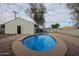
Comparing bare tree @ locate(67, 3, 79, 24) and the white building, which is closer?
bare tree @ locate(67, 3, 79, 24)

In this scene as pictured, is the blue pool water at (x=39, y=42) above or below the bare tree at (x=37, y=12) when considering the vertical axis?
below

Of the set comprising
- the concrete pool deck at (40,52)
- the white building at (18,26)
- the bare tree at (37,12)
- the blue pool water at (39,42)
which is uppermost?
the bare tree at (37,12)

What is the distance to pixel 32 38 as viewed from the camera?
12.3ft

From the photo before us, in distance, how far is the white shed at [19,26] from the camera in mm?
3787

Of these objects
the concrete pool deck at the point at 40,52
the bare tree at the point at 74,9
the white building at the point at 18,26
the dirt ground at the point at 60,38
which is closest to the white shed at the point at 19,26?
the white building at the point at 18,26

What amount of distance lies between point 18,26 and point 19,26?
0.03m

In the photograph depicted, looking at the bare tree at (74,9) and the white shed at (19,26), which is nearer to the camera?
the bare tree at (74,9)

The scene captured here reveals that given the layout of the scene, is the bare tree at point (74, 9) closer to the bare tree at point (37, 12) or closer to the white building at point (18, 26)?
the bare tree at point (37, 12)

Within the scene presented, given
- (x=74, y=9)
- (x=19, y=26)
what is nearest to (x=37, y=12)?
(x=19, y=26)

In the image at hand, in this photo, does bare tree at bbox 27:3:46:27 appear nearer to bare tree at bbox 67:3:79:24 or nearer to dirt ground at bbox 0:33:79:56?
dirt ground at bbox 0:33:79:56

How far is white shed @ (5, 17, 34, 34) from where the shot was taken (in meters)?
3.79

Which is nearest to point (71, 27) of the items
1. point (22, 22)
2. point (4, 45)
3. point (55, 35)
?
point (55, 35)

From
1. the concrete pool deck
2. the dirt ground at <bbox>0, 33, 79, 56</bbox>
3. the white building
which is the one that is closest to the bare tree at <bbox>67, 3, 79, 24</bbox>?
the dirt ground at <bbox>0, 33, 79, 56</bbox>

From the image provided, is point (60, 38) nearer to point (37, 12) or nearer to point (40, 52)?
point (40, 52)
